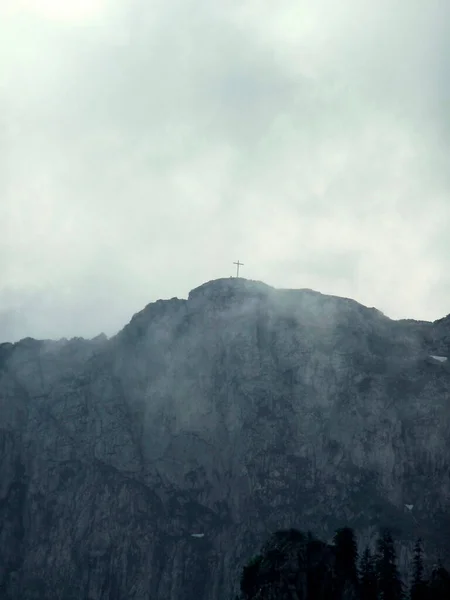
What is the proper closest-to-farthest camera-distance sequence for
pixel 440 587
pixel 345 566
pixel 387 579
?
pixel 440 587 < pixel 387 579 < pixel 345 566

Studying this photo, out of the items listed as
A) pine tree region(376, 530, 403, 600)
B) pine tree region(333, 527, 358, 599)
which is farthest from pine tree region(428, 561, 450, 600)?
pine tree region(333, 527, 358, 599)

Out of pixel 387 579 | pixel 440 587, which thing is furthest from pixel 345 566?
pixel 440 587

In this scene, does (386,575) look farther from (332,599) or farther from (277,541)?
(277,541)

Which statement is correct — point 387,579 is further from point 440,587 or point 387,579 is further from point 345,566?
point 440,587

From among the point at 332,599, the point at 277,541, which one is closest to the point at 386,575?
the point at 332,599

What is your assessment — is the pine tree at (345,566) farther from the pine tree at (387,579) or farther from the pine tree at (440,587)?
the pine tree at (440,587)

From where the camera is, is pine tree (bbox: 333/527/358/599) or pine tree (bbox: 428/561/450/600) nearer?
pine tree (bbox: 428/561/450/600)

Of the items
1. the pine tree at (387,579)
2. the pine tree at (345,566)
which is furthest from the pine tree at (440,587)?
the pine tree at (345,566)

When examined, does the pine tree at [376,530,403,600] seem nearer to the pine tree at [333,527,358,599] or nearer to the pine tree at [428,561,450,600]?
the pine tree at [333,527,358,599]
